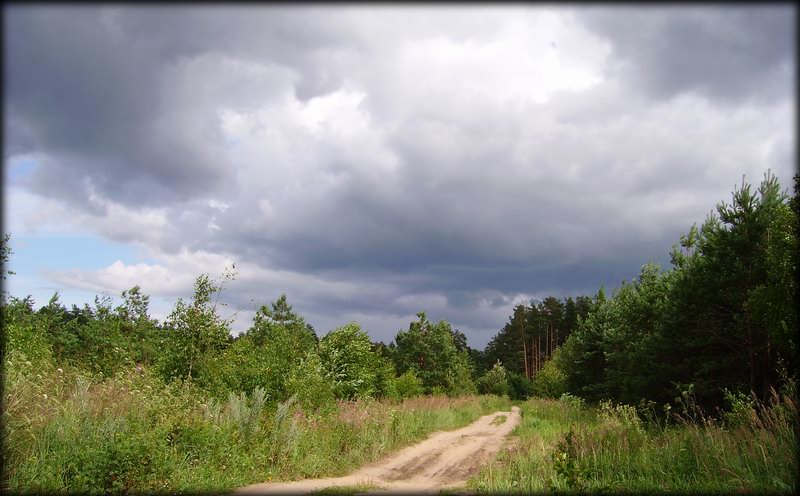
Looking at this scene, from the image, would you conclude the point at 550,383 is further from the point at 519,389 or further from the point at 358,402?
the point at 358,402

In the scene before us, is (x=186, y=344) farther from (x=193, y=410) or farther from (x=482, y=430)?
(x=482, y=430)

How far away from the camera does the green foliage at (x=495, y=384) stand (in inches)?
2317

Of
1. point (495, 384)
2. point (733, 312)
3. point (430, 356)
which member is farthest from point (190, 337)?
point (495, 384)

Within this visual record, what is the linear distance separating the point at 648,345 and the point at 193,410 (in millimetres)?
19329

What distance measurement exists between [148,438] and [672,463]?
9.16 m

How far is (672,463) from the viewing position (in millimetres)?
8633

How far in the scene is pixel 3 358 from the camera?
29.3 feet

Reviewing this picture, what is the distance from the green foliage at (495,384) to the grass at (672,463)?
5060 cm

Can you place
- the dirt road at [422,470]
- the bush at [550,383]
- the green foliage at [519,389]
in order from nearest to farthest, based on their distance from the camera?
the dirt road at [422,470], the bush at [550,383], the green foliage at [519,389]

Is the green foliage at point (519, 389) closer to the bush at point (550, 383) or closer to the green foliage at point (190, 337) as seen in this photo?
the bush at point (550, 383)

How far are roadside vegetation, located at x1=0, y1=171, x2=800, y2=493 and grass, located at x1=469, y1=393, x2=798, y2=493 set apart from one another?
35mm

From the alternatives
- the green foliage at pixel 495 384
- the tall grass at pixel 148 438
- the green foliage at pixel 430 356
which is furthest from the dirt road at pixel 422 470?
the green foliage at pixel 495 384

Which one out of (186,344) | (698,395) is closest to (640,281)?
(698,395)

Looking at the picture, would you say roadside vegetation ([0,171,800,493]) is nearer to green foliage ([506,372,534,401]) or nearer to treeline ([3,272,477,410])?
treeline ([3,272,477,410])
